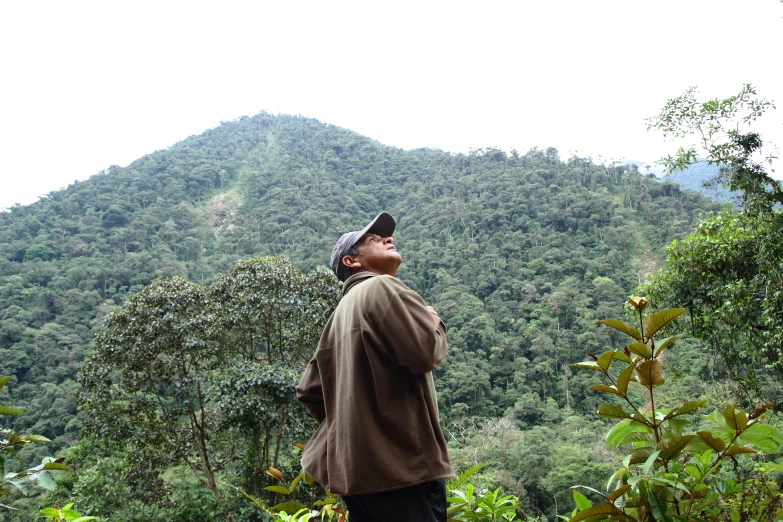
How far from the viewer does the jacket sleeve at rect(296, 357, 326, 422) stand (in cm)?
111

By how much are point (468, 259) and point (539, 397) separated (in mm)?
11029

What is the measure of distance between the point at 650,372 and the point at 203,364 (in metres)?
6.90

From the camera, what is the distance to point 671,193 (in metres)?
30.5

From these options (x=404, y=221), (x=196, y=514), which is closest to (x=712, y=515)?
(x=196, y=514)

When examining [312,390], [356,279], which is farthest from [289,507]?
[356,279]

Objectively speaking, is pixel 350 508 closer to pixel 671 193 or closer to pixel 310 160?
pixel 671 193

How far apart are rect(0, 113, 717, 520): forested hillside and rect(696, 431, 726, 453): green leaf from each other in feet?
23.3

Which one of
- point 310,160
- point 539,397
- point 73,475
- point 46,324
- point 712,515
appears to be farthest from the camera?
point 310,160

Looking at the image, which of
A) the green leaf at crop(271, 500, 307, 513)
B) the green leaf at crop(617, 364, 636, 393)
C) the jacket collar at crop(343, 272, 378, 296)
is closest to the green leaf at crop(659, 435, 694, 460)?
the green leaf at crop(617, 364, 636, 393)

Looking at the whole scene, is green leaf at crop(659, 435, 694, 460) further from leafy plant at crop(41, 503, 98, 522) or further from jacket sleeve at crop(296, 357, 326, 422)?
leafy plant at crop(41, 503, 98, 522)

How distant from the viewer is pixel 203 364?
6.88 metres

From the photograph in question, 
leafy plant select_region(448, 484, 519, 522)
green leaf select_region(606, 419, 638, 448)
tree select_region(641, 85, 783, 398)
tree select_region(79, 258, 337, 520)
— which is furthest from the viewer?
tree select_region(79, 258, 337, 520)

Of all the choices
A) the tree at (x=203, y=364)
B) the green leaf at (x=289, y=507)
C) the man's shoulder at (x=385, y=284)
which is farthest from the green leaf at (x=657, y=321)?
the tree at (x=203, y=364)

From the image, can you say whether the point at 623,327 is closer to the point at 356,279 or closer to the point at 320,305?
the point at 356,279
